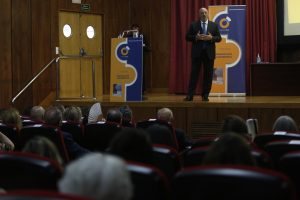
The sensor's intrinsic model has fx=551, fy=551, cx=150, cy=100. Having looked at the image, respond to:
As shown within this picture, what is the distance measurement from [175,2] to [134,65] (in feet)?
12.6

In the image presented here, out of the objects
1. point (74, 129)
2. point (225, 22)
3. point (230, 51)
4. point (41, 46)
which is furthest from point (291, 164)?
point (41, 46)

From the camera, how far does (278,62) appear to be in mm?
10719

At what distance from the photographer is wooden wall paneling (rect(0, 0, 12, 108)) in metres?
9.51

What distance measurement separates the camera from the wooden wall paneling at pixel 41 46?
10062mm

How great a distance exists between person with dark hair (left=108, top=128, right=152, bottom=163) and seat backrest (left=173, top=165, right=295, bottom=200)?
0.51 metres

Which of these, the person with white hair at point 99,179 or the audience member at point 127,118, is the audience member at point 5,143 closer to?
the audience member at point 127,118

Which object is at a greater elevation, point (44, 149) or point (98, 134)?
point (44, 149)

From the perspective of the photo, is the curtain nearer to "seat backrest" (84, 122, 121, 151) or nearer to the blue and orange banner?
the blue and orange banner

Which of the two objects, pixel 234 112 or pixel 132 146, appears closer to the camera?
pixel 132 146

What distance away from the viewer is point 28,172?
218cm

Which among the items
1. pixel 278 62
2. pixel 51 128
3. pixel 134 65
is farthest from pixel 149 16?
pixel 51 128

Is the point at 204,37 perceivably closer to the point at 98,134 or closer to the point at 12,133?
the point at 98,134

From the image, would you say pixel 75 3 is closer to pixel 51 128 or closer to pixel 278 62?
pixel 278 62

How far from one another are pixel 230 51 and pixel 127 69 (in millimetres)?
2221
